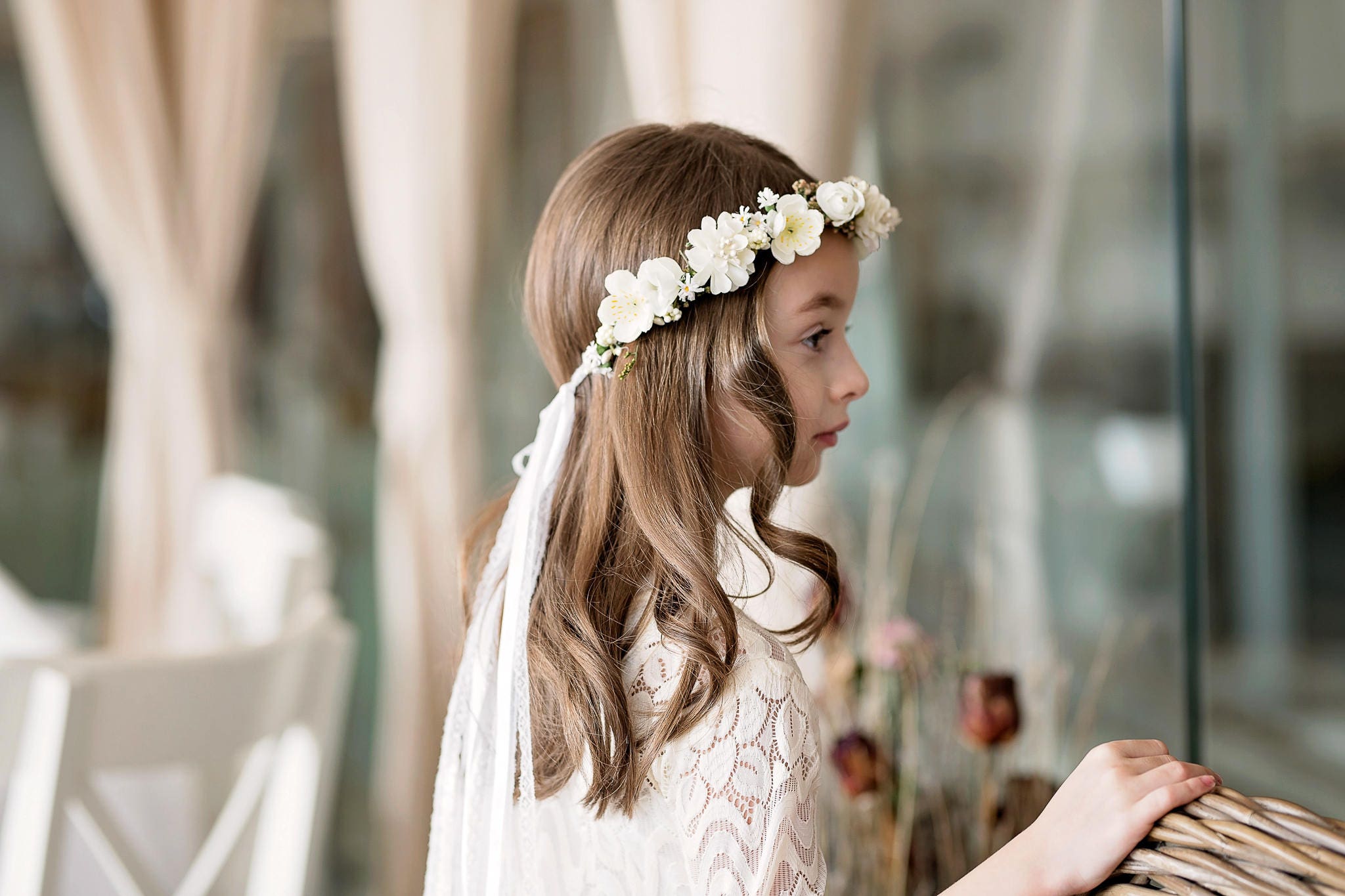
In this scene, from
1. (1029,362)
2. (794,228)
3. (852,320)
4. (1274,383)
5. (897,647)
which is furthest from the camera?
(852,320)

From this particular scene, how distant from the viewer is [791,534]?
3.04 feet

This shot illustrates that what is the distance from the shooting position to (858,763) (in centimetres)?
107

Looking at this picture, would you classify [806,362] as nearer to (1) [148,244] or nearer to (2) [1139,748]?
(2) [1139,748]

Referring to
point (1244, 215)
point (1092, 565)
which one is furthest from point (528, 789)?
point (1244, 215)

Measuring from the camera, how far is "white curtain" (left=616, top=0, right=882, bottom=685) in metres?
1.20

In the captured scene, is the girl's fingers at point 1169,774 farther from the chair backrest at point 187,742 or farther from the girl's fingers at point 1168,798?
the chair backrest at point 187,742

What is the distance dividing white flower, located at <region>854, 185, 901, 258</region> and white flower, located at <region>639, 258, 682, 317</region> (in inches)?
7.7

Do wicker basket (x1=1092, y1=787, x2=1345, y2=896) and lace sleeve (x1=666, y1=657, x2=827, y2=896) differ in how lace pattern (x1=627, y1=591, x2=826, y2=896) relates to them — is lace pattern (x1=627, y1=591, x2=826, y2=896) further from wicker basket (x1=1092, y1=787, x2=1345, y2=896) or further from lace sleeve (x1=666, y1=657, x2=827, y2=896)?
wicker basket (x1=1092, y1=787, x2=1345, y2=896)

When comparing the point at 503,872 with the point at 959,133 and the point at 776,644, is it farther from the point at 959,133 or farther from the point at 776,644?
the point at 959,133

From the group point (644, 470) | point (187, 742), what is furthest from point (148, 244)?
point (644, 470)

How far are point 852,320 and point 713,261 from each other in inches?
43.5

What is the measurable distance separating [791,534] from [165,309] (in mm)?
1928

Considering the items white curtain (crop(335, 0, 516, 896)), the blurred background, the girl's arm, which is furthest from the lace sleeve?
white curtain (crop(335, 0, 516, 896))

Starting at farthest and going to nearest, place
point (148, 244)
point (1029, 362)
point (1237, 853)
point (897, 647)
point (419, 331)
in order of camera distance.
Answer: point (148, 244), point (419, 331), point (1029, 362), point (897, 647), point (1237, 853)
